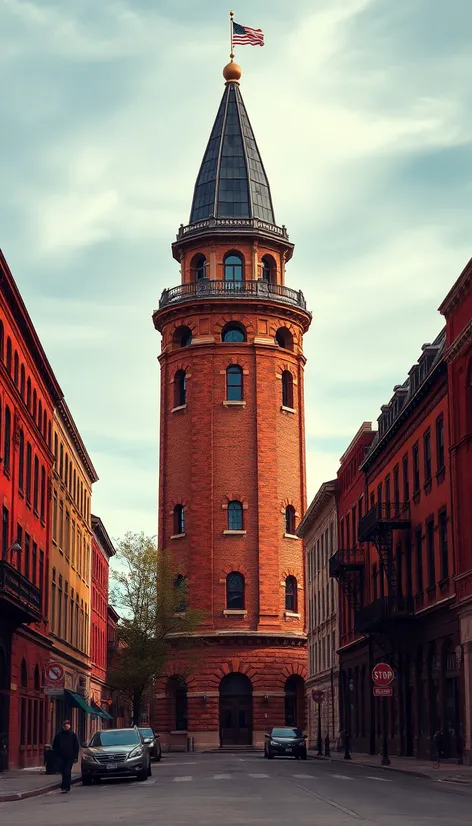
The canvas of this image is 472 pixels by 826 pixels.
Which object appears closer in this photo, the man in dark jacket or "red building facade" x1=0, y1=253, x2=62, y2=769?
the man in dark jacket

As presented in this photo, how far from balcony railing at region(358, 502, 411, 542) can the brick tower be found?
22994mm

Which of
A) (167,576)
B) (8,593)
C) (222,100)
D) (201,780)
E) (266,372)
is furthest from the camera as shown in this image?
(222,100)

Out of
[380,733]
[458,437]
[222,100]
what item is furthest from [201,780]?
[222,100]

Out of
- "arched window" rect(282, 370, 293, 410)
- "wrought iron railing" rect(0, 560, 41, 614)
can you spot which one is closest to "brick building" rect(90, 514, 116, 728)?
"arched window" rect(282, 370, 293, 410)

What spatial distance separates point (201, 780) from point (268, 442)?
46378 millimetres

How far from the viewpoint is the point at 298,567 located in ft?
265

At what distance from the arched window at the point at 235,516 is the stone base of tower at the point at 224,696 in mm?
6911

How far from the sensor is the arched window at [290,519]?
8106 centimetres

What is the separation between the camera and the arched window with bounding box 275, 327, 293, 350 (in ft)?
272

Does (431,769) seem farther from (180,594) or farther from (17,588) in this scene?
(180,594)

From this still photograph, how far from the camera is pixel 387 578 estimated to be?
5272 centimetres

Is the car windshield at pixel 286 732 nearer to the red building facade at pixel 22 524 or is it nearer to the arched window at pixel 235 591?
the red building facade at pixel 22 524

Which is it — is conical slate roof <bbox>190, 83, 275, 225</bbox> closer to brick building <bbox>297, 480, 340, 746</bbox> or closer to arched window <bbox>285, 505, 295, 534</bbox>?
arched window <bbox>285, 505, 295, 534</bbox>

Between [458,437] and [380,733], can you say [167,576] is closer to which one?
[380,733]
